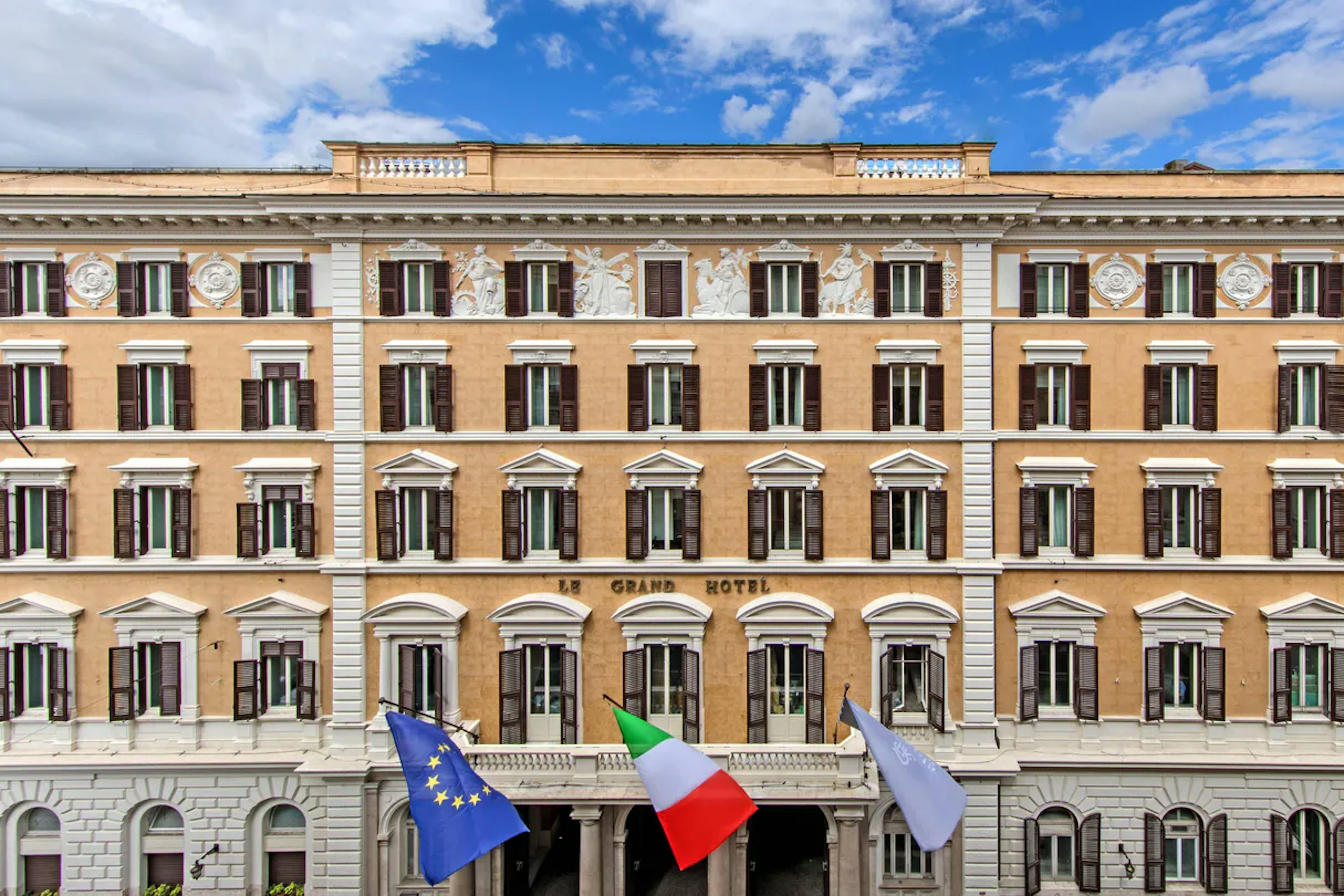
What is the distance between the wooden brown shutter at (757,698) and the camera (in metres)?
20.9

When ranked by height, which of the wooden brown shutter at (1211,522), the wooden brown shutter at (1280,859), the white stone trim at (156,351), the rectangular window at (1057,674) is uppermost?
the white stone trim at (156,351)

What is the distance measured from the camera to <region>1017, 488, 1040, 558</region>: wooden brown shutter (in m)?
21.3

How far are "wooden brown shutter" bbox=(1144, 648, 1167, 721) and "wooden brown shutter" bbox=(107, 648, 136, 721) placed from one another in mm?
31066

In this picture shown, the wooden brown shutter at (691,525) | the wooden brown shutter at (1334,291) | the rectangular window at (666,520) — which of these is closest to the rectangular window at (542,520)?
the rectangular window at (666,520)

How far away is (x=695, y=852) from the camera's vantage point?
16062 millimetres

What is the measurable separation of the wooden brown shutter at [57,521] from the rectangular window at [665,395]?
18.4 meters

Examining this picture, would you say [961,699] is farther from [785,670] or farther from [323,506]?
[323,506]

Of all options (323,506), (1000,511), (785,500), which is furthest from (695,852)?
(323,506)

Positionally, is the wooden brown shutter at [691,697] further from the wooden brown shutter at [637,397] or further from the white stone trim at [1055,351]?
the white stone trim at [1055,351]

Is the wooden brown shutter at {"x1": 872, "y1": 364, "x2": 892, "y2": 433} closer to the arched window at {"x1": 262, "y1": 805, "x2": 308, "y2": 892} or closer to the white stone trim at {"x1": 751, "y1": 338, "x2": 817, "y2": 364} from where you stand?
the white stone trim at {"x1": 751, "y1": 338, "x2": 817, "y2": 364}

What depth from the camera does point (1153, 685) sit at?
69.2 ft

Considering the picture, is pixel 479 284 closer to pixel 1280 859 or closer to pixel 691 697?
pixel 691 697

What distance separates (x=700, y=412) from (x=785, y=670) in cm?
836

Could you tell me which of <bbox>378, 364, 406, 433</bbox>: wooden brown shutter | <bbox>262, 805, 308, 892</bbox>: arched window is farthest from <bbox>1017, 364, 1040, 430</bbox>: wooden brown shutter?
<bbox>262, 805, 308, 892</bbox>: arched window
